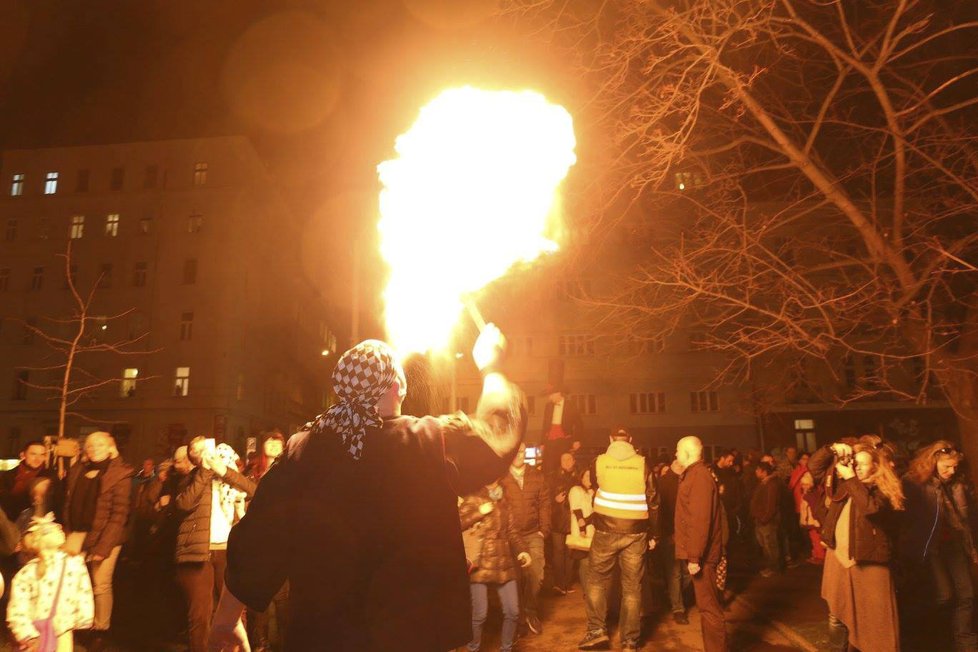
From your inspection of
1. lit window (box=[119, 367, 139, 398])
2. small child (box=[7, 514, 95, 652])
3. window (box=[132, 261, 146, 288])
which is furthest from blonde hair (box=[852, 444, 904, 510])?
window (box=[132, 261, 146, 288])

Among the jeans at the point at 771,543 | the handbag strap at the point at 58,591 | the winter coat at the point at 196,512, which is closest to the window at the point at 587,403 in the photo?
the jeans at the point at 771,543

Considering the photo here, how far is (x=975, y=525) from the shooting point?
26.7 ft

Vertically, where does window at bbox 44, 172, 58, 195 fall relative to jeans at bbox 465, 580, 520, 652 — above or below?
above

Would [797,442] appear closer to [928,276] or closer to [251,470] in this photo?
[928,276]

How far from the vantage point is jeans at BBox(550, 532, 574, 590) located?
38.7ft

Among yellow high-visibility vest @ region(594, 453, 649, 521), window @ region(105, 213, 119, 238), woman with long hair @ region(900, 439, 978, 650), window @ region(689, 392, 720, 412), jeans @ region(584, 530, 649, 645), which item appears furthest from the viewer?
window @ region(105, 213, 119, 238)

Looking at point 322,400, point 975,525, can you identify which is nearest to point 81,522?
point 975,525

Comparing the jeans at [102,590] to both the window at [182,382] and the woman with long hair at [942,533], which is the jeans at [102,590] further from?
the window at [182,382]

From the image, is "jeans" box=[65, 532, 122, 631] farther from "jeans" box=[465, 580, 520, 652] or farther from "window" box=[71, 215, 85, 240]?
"window" box=[71, 215, 85, 240]

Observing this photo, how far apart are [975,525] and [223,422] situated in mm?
34528

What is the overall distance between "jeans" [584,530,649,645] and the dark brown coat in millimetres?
650

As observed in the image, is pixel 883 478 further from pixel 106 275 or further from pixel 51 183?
pixel 51 183

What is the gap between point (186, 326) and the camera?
37.9 m

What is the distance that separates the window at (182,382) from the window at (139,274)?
5.83 m
